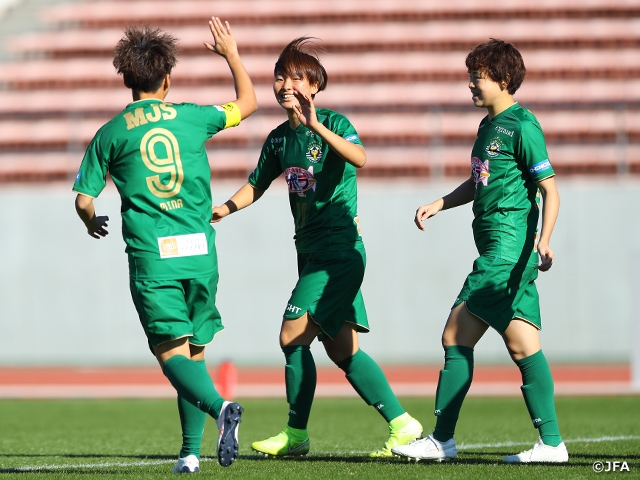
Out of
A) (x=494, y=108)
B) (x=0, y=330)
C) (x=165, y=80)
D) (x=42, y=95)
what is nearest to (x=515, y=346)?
(x=494, y=108)

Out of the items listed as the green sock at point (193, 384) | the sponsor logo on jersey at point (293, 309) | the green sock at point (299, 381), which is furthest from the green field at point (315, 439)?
the sponsor logo on jersey at point (293, 309)

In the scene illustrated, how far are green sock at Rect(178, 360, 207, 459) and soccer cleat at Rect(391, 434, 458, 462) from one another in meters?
0.92

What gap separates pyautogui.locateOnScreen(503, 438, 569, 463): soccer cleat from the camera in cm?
494

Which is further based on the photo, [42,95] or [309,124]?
[42,95]

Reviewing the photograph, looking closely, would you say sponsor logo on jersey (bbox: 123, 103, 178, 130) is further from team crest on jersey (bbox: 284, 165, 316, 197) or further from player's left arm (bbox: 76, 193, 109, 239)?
team crest on jersey (bbox: 284, 165, 316, 197)

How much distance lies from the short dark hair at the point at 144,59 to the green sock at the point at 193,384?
3.87 feet

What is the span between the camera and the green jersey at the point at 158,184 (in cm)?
454

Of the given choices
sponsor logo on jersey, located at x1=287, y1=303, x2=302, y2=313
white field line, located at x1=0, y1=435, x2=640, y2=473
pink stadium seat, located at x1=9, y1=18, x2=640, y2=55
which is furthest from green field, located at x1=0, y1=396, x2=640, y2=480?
pink stadium seat, located at x1=9, y1=18, x2=640, y2=55

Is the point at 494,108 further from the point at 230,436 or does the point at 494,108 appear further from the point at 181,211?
the point at 230,436

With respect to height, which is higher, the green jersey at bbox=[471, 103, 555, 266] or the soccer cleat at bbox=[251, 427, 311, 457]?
the green jersey at bbox=[471, 103, 555, 266]

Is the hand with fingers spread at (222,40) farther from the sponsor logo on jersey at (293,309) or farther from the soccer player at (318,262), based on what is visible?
the sponsor logo on jersey at (293,309)

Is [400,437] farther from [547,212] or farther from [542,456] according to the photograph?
[547,212]

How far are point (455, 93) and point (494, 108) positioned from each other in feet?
50.8

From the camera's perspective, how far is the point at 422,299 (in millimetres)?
16422
